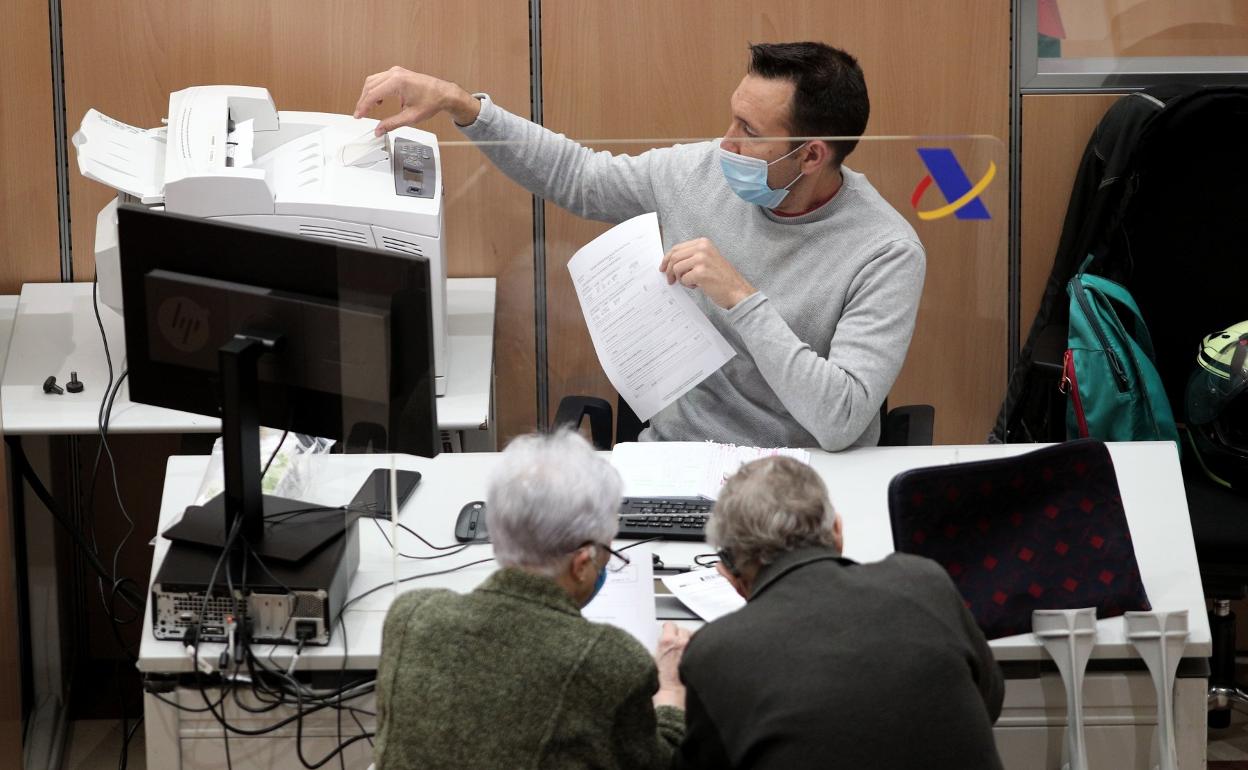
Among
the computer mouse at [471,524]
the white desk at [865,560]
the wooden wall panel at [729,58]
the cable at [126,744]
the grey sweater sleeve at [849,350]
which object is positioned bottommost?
the cable at [126,744]

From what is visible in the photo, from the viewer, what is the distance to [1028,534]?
6.19ft

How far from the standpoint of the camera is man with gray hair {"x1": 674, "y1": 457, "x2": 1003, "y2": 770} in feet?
4.50

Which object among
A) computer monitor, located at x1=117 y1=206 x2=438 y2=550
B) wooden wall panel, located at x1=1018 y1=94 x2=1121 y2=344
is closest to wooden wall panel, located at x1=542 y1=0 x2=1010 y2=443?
wooden wall panel, located at x1=1018 y1=94 x2=1121 y2=344

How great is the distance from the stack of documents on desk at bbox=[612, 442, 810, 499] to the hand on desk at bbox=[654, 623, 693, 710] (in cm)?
36

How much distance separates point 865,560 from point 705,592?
0.26 meters

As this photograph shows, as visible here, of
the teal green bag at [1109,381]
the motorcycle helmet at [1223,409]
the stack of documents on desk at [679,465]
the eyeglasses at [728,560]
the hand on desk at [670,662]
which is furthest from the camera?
the teal green bag at [1109,381]

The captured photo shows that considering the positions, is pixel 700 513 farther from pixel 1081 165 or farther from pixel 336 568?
pixel 1081 165

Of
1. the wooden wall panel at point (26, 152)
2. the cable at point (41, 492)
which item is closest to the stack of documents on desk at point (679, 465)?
the cable at point (41, 492)

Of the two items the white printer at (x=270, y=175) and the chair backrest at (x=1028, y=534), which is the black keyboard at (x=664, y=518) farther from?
the white printer at (x=270, y=175)

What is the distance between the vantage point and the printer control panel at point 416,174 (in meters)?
2.57

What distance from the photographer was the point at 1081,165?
10.5ft

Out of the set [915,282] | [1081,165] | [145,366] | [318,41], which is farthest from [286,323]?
[1081,165]

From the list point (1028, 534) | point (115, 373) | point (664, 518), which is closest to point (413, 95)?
point (115, 373)

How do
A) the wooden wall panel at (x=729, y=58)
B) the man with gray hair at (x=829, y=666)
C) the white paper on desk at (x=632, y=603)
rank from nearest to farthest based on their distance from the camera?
1. the man with gray hair at (x=829, y=666)
2. the white paper on desk at (x=632, y=603)
3. the wooden wall panel at (x=729, y=58)
